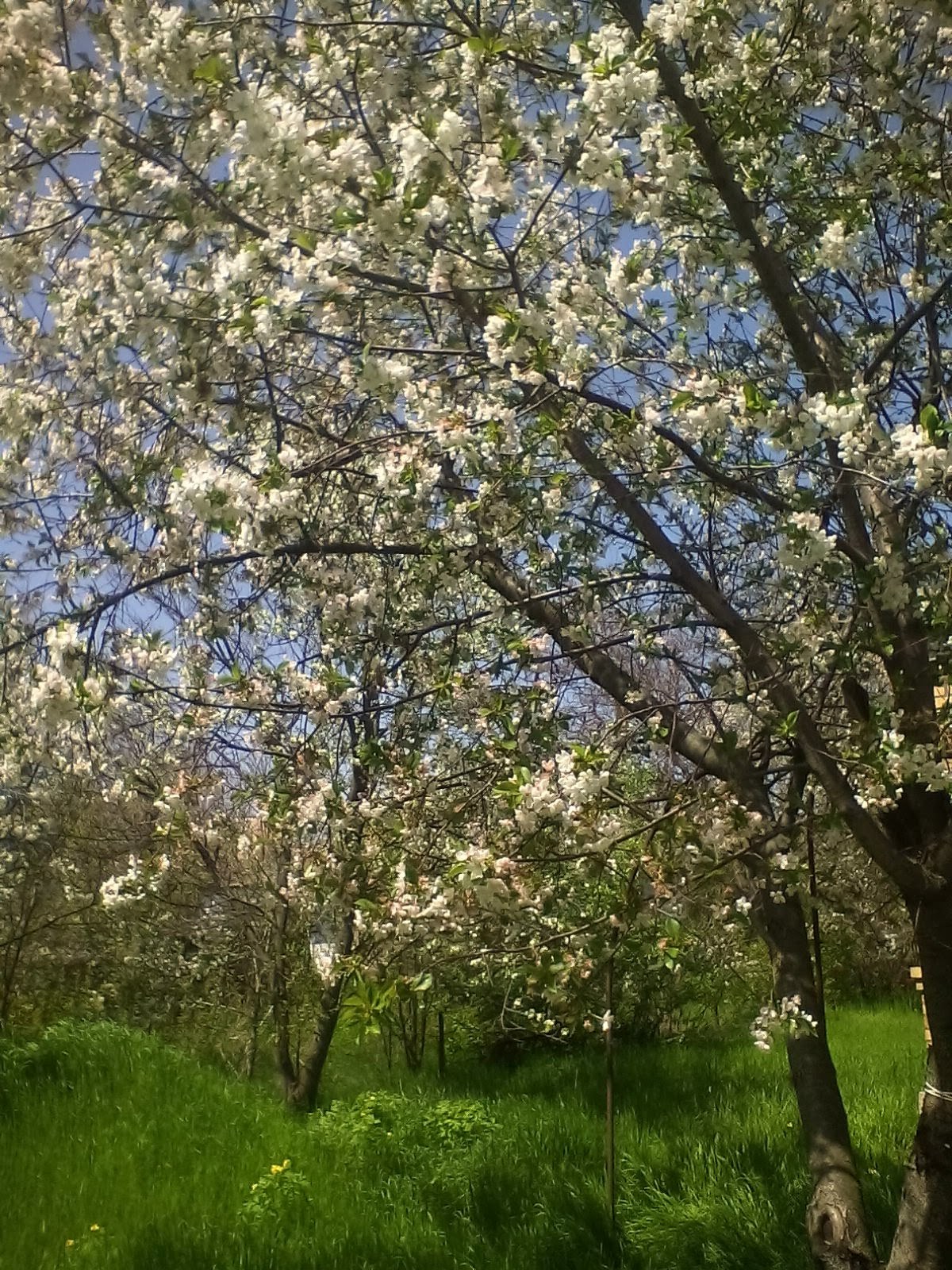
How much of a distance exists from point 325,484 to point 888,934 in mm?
7337

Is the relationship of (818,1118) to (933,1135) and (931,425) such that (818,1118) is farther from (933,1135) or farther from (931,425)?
(931,425)

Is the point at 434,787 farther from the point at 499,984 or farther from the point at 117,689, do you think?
the point at 499,984

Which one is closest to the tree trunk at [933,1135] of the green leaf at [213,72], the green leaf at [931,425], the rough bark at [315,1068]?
the green leaf at [931,425]

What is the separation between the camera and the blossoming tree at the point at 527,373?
2674 millimetres

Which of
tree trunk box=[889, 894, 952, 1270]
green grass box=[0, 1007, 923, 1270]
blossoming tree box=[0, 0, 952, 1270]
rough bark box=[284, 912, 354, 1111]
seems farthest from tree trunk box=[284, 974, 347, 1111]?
tree trunk box=[889, 894, 952, 1270]

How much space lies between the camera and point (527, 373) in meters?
2.62

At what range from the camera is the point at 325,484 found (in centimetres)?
346

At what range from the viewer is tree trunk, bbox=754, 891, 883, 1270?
10.8ft

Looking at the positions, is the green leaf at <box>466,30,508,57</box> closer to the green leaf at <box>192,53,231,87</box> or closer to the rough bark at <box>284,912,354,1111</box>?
the green leaf at <box>192,53,231,87</box>

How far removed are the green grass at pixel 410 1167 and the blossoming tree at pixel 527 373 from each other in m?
0.84

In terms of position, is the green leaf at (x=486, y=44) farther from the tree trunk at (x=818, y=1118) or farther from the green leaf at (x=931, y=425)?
the tree trunk at (x=818, y=1118)

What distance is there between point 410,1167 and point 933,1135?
2.55 m

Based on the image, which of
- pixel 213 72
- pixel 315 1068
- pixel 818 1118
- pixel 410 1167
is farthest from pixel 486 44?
pixel 315 1068

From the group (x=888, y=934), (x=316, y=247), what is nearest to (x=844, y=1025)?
(x=888, y=934)
